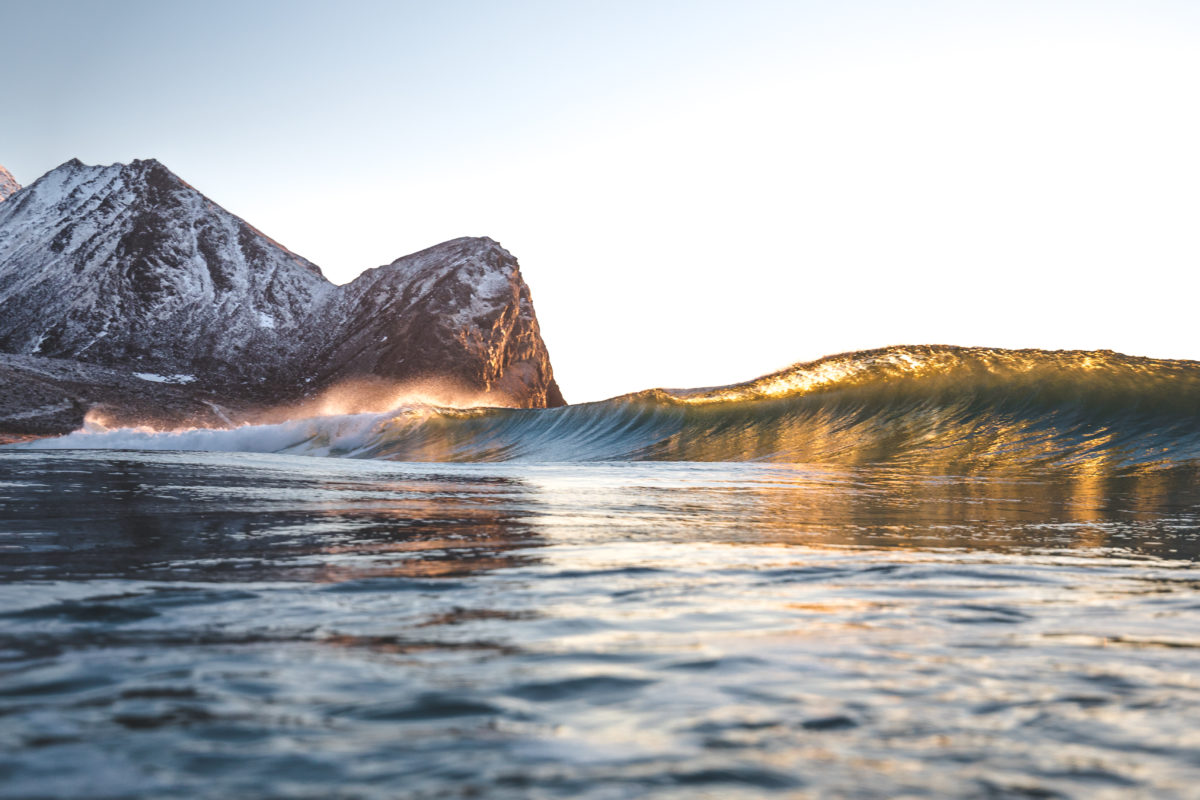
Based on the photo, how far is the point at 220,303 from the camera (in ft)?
255

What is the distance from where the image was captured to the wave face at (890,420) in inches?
591

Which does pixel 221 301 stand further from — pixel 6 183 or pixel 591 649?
pixel 6 183

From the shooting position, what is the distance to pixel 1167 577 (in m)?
3.66

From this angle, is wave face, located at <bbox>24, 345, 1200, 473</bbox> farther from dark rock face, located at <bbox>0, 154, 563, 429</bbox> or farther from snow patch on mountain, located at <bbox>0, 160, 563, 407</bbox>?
snow patch on mountain, located at <bbox>0, 160, 563, 407</bbox>

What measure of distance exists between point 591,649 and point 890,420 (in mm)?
17371

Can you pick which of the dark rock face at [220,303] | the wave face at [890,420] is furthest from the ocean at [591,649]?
the dark rock face at [220,303]

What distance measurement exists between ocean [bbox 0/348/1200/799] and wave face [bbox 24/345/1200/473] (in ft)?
29.5

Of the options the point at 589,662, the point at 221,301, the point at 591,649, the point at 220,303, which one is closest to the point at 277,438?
the point at 591,649

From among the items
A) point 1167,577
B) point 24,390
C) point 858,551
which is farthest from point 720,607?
point 24,390

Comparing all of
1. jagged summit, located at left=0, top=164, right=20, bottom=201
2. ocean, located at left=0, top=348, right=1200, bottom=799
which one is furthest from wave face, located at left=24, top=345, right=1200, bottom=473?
jagged summit, located at left=0, top=164, right=20, bottom=201

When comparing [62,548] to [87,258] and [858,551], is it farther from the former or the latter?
[87,258]

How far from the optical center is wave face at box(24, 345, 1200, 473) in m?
15.0

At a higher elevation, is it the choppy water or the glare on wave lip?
the glare on wave lip

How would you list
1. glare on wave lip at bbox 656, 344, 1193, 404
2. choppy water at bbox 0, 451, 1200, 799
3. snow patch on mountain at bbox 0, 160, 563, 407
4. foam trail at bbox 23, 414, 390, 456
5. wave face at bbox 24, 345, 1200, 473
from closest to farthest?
choppy water at bbox 0, 451, 1200, 799 < wave face at bbox 24, 345, 1200, 473 < glare on wave lip at bbox 656, 344, 1193, 404 < foam trail at bbox 23, 414, 390, 456 < snow patch on mountain at bbox 0, 160, 563, 407
